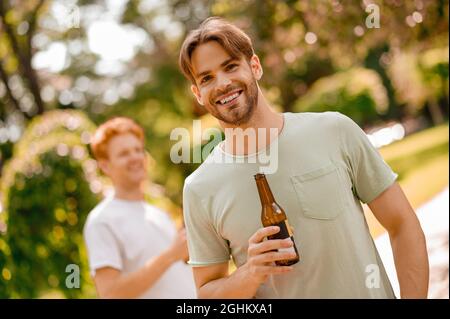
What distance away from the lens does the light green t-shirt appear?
179 cm

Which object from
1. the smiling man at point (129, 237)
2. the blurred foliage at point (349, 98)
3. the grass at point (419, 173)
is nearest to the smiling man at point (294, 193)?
the smiling man at point (129, 237)

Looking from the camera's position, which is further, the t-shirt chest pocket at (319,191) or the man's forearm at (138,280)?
the man's forearm at (138,280)

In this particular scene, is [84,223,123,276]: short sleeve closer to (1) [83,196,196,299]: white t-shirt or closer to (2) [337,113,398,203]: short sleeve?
(1) [83,196,196,299]: white t-shirt

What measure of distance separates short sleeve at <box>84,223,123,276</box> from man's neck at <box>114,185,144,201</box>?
0.24 metres

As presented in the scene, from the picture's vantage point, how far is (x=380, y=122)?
3303cm

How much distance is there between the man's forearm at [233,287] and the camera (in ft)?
5.67

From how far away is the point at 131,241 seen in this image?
305 cm

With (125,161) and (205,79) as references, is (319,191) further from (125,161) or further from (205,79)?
(125,161)

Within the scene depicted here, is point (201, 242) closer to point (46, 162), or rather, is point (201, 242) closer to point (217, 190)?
point (217, 190)

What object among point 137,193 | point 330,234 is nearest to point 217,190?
point 330,234

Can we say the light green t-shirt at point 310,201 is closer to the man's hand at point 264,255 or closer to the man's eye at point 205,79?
the man's hand at point 264,255

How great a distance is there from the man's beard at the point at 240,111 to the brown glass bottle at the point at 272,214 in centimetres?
19

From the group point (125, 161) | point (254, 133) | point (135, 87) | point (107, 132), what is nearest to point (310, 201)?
point (254, 133)

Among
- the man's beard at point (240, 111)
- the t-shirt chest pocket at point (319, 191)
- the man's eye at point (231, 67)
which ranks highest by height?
the man's eye at point (231, 67)
